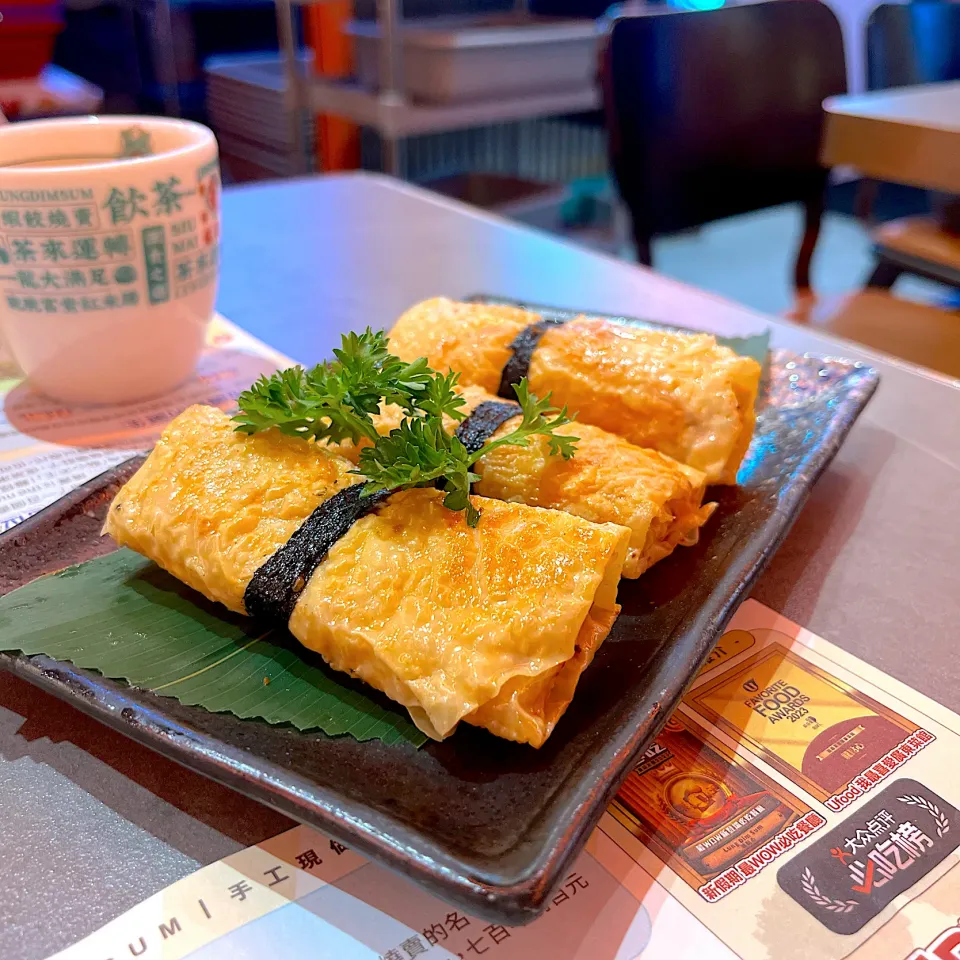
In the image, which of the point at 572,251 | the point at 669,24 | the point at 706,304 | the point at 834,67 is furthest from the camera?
the point at 834,67

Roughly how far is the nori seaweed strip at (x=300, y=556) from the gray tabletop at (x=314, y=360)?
0.19 meters

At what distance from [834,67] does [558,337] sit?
230 cm

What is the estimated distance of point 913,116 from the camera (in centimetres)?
250

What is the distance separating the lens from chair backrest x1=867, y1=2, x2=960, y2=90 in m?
3.52

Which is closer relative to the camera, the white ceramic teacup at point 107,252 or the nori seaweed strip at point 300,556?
the nori seaweed strip at point 300,556

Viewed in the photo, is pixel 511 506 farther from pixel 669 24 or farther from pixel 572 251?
pixel 669 24

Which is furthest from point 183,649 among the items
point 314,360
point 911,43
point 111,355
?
point 911,43

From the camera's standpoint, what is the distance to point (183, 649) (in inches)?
37.4

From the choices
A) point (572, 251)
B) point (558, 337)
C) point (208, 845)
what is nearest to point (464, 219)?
point (572, 251)

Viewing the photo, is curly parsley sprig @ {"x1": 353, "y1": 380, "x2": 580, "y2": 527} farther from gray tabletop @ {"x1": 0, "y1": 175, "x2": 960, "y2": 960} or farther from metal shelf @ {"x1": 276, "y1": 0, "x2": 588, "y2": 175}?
metal shelf @ {"x1": 276, "y1": 0, "x2": 588, "y2": 175}

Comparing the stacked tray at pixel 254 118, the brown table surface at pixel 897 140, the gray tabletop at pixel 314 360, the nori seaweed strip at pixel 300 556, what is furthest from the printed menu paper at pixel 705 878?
the stacked tray at pixel 254 118

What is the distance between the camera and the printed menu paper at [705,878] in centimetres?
72

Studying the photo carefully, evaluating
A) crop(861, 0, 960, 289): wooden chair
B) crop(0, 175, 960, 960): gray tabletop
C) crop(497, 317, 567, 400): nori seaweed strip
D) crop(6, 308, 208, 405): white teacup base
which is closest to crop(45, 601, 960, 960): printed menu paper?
crop(0, 175, 960, 960): gray tabletop

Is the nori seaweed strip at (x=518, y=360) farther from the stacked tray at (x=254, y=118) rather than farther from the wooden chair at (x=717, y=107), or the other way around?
the stacked tray at (x=254, y=118)
